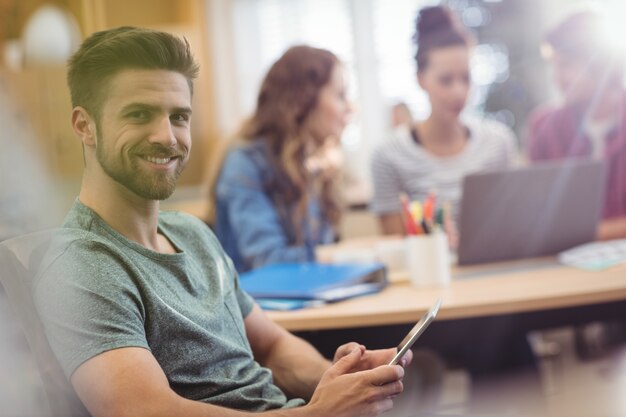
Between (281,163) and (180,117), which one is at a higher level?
(180,117)

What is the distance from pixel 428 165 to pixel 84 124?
1.50m

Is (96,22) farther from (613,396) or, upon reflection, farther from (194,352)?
(613,396)

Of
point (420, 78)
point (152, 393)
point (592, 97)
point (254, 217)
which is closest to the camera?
point (152, 393)

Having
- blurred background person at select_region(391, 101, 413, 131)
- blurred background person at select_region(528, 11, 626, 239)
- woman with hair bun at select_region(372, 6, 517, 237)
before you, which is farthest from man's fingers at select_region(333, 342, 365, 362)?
blurred background person at select_region(391, 101, 413, 131)

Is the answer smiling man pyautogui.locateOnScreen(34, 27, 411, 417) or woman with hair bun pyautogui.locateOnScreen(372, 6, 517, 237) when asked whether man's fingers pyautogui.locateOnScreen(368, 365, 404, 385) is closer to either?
smiling man pyautogui.locateOnScreen(34, 27, 411, 417)

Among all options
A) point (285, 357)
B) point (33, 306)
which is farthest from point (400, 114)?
point (33, 306)

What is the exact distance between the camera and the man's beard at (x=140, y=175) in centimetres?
82

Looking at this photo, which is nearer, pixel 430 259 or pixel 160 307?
pixel 160 307

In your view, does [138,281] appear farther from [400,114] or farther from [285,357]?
[400,114]

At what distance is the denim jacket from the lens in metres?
1.82

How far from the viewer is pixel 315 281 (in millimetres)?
1444

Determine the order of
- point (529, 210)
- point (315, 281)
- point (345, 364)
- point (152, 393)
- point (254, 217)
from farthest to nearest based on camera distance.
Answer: point (254, 217), point (529, 210), point (315, 281), point (345, 364), point (152, 393)

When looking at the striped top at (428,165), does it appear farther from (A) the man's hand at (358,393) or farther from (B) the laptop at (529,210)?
(A) the man's hand at (358,393)

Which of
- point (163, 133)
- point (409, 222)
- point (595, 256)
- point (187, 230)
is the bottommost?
point (595, 256)
